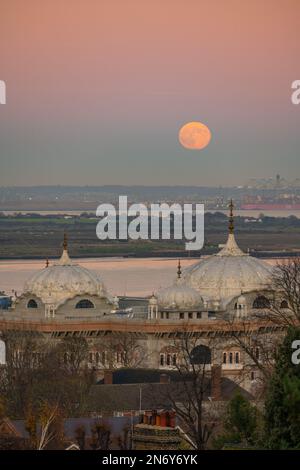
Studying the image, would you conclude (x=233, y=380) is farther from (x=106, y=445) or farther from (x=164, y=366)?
(x=106, y=445)

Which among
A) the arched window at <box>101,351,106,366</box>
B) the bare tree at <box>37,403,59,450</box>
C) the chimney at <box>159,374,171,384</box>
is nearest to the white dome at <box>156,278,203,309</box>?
the arched window at <box>101,351,106,366</box>

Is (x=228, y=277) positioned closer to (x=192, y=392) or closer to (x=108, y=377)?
(x=108, y=377)

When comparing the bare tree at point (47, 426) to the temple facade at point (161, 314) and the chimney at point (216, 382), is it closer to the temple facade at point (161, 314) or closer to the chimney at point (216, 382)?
the chimney at point (216, 382)

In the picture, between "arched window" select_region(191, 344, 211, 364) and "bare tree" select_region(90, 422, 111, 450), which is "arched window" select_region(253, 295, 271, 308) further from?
"bare tree" select_region(90, 422, 111, 450)

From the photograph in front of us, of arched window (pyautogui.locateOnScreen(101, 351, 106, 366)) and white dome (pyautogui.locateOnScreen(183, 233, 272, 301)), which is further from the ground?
white dome (pyautogui.locateOnScreen(183, 233, 272, 301))

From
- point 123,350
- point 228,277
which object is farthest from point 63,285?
point 228,277

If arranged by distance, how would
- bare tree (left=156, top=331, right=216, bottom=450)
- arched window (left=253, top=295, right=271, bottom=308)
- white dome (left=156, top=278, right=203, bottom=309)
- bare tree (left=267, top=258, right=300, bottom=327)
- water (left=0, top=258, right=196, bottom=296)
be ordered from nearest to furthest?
bare tree (left=156, top=331, right=216, bottom=450), bare tree (left=267, top=258, right=300, bottom=327), arched window (left=253, top=295, right=271, bottom=308), white dome (left=156, top=278, right=203, bottom=309), water (left=0, top=258, right=196, bottom=296)
